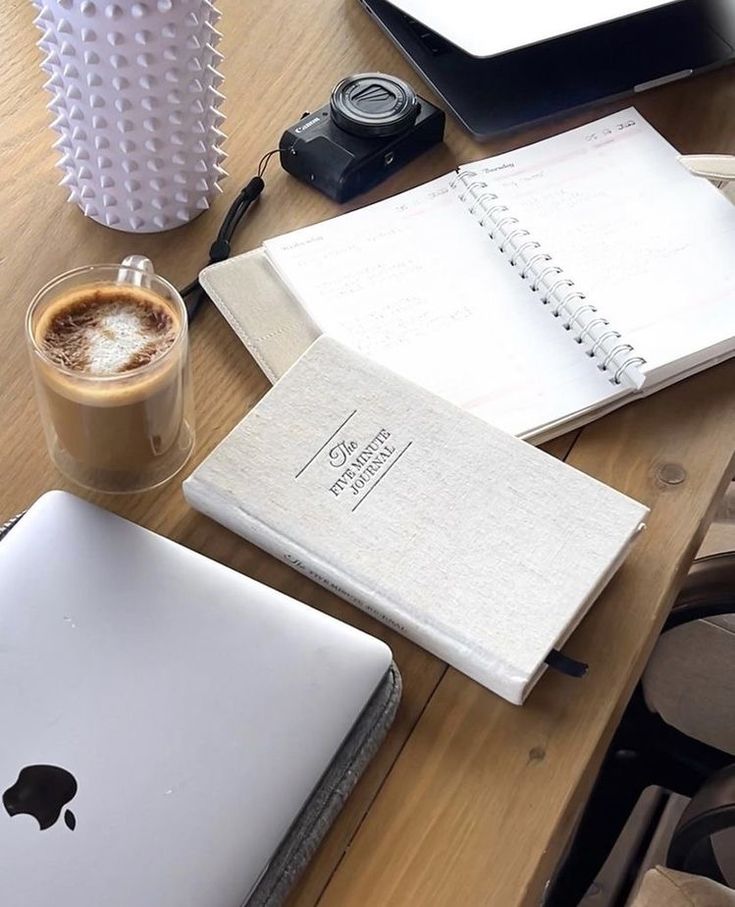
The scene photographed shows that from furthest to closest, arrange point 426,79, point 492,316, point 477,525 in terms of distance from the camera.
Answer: point 426,79, point 492,316, point 477,525

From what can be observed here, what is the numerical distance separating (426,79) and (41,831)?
2.17 ft

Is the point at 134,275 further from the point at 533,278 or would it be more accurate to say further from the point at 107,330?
the point at 533,278

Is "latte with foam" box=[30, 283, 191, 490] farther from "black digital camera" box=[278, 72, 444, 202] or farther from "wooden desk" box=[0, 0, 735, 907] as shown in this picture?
"black digital camera" box=[278, 72, 444, 202]

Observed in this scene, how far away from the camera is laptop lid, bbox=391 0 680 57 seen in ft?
2.82

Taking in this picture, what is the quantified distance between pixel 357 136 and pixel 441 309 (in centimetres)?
17

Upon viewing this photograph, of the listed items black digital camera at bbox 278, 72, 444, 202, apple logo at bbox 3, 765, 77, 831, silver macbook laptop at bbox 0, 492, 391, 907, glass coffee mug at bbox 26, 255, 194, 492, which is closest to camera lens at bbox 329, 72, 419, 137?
black digital camera at bbox 278, 72, 444, 202

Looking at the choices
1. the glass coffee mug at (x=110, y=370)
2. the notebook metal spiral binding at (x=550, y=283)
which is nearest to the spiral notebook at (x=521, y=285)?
the notebook metal spiral binding at (x=550, y=283)

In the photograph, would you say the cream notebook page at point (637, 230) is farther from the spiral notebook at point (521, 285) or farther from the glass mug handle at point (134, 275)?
the glass mug handle at point (134, 275)

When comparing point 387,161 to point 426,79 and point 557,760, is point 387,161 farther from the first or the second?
point 557,760

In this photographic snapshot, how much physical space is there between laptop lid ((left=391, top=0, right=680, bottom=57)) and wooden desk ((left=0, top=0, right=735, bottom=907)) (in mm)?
66

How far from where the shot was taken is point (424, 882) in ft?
1.79

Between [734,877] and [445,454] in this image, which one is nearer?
[445,454]

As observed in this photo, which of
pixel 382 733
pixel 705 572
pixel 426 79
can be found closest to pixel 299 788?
pixel 382 733

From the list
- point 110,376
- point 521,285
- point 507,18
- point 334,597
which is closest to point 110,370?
point 110,376
